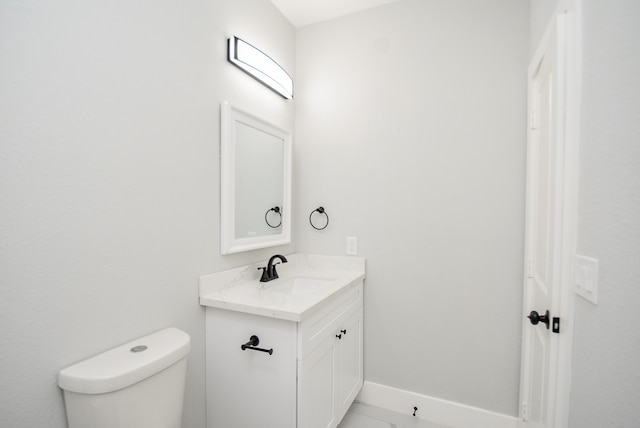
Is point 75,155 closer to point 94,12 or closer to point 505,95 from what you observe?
point 94,12

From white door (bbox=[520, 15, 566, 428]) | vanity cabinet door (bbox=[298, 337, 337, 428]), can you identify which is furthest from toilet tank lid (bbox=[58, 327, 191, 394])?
white door (bbox=[520, 15, 566, 428])

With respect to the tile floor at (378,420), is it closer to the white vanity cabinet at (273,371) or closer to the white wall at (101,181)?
the white vanity cabinet at (273,371)

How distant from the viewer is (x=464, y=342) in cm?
180

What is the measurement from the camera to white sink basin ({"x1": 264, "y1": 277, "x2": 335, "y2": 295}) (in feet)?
5.92

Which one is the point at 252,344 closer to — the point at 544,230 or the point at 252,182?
the point at 252,182

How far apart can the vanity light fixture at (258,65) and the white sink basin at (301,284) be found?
4.07 feet

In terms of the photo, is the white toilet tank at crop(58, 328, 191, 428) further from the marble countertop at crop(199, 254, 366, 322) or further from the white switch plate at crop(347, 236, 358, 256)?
the white switch plate at crop(347, 236, 358, 256)

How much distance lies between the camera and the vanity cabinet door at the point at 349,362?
1.64 meters

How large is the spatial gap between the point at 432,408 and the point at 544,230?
1333 mm

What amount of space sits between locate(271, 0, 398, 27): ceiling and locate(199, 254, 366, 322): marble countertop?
1.75 m

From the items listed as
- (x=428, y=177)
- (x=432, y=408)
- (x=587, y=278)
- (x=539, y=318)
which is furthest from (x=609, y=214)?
(x=432, y=408)

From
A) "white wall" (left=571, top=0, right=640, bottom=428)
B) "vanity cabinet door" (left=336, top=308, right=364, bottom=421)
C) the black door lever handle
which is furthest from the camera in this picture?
"vanity cabinet door" (left=336, top=308, right=364, bottom=421)

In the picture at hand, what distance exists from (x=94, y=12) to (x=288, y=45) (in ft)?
4.58

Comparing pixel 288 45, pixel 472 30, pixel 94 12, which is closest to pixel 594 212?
pixel 472 30
